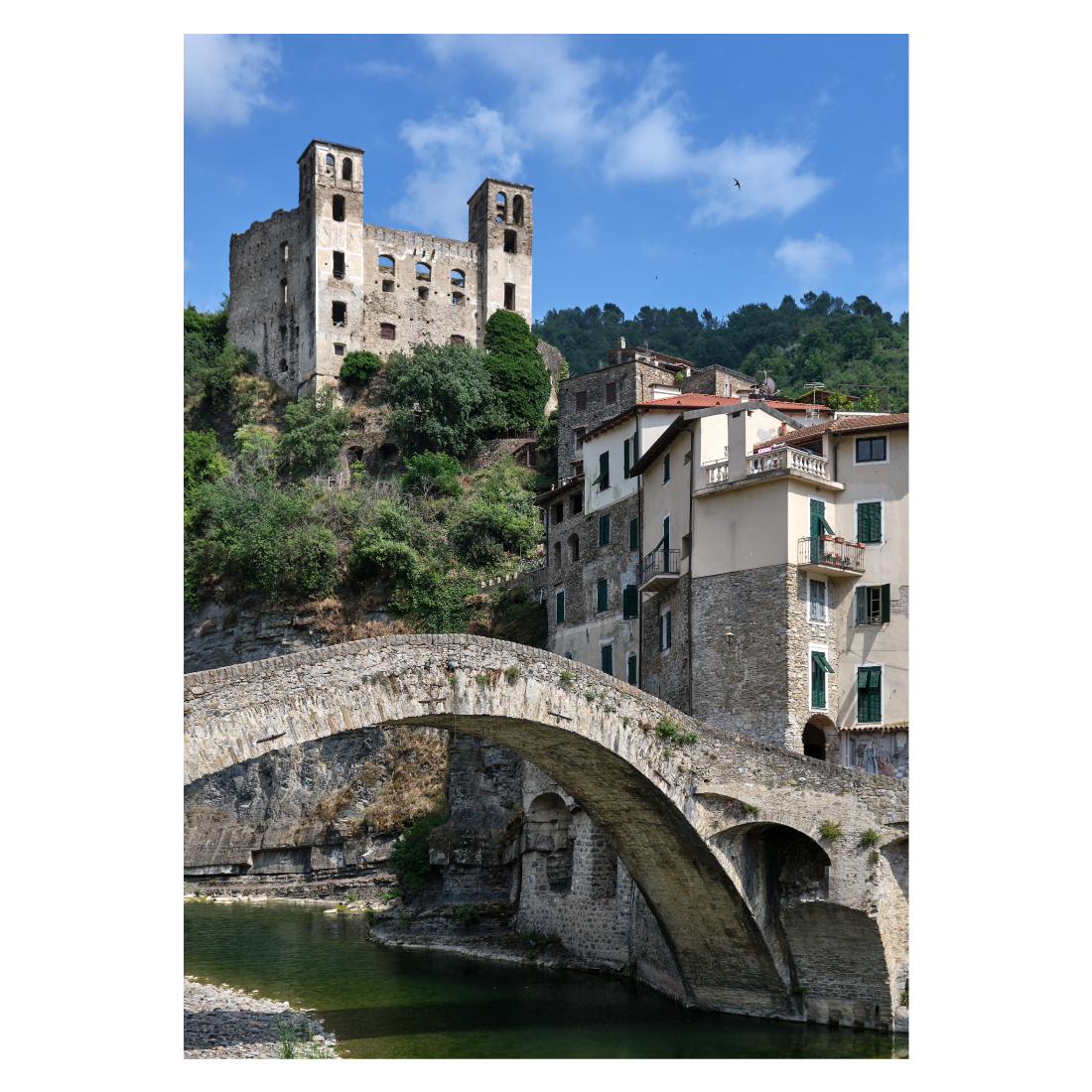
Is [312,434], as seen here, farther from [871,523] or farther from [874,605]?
[874,605]

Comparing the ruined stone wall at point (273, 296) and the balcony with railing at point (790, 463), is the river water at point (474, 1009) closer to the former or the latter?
the balcony with railing at point (790, 463)

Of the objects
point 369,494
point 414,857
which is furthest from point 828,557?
point 369,494

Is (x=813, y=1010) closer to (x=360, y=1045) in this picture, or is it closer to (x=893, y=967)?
(x=893, y=967)

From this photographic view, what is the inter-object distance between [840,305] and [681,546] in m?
77.5

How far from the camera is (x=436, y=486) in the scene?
4816cm

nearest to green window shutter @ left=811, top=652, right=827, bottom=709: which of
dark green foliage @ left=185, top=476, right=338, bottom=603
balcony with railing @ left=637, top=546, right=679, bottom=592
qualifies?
balcony with railing @ left=637, top=546, right=679, bottom=592

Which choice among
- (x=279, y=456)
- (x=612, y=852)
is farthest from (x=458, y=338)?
(x=612, y=852)

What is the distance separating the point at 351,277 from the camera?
56.1m

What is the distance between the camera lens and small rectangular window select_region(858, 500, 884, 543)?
25641 millimetres

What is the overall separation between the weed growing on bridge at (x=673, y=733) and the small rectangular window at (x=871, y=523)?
9.34 m

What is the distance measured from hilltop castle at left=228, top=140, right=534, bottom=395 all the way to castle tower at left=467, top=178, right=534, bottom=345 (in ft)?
0.16

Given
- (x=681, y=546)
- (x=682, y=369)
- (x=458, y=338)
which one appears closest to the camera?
(x=681, y=546)

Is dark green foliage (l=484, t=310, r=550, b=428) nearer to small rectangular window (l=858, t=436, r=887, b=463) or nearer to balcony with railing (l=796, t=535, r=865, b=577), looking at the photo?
small rectangular window (l=858, t=436, r=887, b=463)
